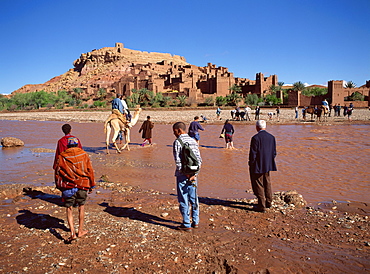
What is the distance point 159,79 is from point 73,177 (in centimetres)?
8107

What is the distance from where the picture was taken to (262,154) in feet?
18.6

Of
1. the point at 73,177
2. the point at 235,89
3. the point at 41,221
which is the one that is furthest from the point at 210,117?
the point at 235,89

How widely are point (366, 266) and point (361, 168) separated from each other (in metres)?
6.58

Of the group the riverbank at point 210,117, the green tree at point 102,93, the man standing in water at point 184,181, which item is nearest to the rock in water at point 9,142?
the man standing in water at point 184,181

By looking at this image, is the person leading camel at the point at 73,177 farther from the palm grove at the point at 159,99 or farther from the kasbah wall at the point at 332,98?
the palm grove at the point at 159,99

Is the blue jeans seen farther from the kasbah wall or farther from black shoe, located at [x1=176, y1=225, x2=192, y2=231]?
the kasbah wall

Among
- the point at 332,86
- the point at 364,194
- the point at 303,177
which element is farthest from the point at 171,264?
the point at 332,86

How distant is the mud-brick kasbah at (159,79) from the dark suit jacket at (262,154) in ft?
159

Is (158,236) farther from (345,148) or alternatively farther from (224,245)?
(345,148)

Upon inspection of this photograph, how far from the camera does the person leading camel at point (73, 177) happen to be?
14.4 feet

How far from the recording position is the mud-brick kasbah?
57.0 m

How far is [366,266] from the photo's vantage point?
3.71 meters

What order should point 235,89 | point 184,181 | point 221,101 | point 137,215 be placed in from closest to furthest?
point 184,181 < point 137,215 < point 221,101 < point 235,89

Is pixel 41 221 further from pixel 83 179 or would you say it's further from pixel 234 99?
pixel 234 99
